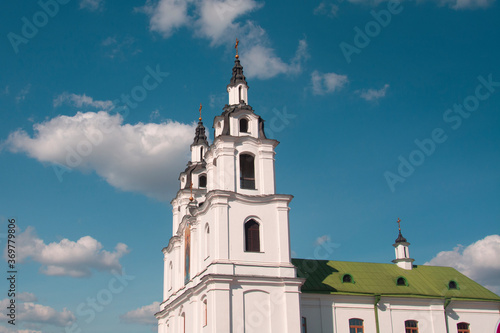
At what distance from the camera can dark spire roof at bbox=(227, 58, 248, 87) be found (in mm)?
34000

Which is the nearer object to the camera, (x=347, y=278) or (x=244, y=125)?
(x=244, y=125)

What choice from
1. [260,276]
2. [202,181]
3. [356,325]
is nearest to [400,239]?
[356,325]

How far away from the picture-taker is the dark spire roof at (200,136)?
135ft

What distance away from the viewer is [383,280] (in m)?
36.1

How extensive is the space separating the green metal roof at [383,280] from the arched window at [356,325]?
1.64m

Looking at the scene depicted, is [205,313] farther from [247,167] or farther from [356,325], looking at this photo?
[356,325]

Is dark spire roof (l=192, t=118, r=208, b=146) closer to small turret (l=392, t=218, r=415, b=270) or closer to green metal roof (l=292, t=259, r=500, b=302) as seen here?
green metal roof (l=292, t=259, r=500, b=302)

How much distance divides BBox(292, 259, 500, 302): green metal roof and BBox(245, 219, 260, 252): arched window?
535cm

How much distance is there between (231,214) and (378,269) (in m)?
13.8

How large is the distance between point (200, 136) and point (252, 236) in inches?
560

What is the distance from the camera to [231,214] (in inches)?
1133

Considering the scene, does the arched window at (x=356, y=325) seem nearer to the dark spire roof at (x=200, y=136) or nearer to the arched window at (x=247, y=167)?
the arched window at (x=247, y=167)

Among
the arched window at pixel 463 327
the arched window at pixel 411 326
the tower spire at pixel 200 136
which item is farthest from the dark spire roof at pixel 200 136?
the arched window at pixel 463 327

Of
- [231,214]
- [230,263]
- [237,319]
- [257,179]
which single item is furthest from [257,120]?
[237,319]
